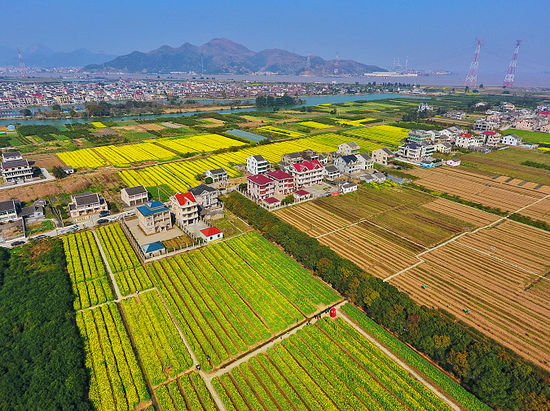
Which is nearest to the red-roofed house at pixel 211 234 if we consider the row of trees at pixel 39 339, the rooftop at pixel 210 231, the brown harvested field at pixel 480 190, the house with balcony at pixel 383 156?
the rooftop at pixel 210 231

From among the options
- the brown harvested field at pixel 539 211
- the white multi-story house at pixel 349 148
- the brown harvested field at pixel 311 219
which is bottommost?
the brown harvested field at pixel 311 219

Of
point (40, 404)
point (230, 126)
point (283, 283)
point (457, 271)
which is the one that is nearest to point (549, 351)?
point (457, 271)

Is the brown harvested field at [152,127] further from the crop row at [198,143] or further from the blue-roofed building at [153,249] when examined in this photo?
the blue-roofed building at [153,249]

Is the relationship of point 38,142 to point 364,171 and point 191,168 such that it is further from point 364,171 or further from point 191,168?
point 364,171

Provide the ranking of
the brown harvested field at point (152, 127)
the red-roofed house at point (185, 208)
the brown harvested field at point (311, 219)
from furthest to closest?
the brown harvested field at point (152, 127)
the brown harvested field at point (311, 219)
the red-roofed house at point (185, 208)

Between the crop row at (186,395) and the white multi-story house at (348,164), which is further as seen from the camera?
the white multi-story house at (348,164)

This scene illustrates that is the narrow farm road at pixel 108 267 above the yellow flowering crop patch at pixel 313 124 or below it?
below

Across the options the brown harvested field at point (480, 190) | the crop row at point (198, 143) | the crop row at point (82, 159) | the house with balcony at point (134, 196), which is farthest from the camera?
the crop row at point (198, 143)
